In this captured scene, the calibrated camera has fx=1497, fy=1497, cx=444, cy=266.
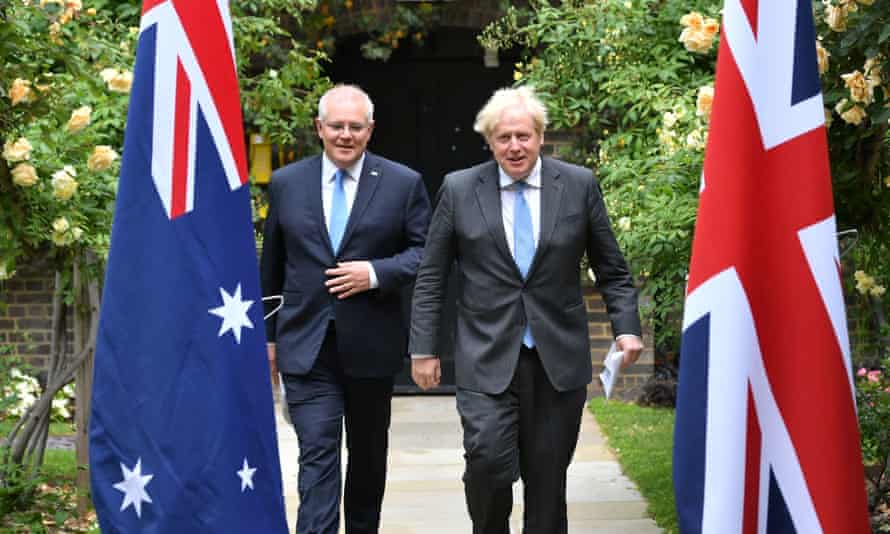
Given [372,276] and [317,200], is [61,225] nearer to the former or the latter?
[317,200]

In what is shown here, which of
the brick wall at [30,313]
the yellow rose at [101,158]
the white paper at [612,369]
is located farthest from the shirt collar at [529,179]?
the brick wall at [30,313]

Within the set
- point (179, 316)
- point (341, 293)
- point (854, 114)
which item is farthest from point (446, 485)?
point (179, 316)

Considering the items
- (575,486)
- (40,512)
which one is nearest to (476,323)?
(40,512)

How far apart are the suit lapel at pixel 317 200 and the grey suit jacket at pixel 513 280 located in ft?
1.49

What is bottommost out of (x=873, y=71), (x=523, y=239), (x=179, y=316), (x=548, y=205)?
(x=179, y=316)

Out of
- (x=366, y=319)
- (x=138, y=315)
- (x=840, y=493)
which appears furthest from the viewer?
(x=366, y=319)

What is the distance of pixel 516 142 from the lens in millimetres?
5125

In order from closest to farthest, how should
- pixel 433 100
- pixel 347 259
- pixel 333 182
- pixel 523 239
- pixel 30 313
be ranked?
pixel 523 239, pixel 347 259, pixel 333 182, pixel 30 313, pixel 433 100

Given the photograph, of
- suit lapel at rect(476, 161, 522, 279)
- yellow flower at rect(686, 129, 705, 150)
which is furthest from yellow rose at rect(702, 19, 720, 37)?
suit lapel at rect(476, 161, 522, 279)

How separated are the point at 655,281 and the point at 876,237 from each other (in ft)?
3.48

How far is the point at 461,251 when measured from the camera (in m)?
5.23

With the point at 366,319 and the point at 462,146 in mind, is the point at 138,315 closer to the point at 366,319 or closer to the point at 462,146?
the point at 366,319

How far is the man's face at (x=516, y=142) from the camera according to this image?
5.11m

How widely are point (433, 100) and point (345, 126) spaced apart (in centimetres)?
653
